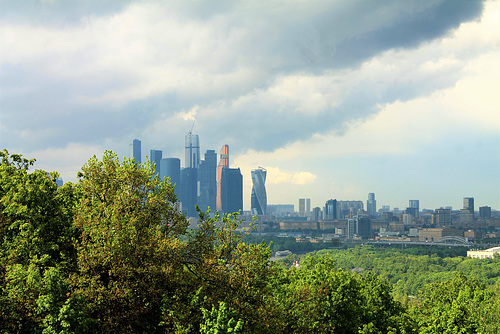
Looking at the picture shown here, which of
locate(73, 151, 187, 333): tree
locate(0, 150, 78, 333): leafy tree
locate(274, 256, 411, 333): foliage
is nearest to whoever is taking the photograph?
locate(0, 150, 78, 333): leafy tree

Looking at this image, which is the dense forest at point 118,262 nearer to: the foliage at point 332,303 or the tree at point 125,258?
the tree at point 125,258

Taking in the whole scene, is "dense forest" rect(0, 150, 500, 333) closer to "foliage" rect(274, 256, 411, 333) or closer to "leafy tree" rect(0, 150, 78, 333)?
"leafy tree" rect(0, 150, 78, 333)

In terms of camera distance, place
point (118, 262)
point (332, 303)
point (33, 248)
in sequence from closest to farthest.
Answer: point (118, 262) < point (33, 248) < point (332, 303)

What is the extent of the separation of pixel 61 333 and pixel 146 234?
3.70 m

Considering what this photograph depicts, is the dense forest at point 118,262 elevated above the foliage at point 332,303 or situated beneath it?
elevated above

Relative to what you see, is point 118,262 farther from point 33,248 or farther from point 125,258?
point 33,248

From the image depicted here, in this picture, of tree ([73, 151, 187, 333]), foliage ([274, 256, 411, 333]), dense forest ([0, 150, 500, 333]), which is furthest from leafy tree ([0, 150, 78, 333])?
foliage ([274, 256, 411, 333])

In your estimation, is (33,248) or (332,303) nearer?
(33,248)

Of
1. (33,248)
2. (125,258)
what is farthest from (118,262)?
(33,248)

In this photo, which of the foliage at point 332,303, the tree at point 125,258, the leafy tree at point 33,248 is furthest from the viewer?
the foliage at point 332,303

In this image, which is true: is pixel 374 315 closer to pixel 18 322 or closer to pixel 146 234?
pixel 146 234

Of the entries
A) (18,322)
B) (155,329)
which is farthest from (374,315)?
(18,322)

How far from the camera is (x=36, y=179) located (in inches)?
684

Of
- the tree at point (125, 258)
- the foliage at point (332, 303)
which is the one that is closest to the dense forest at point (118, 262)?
the tree at point (125, 258)
